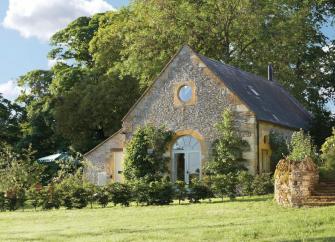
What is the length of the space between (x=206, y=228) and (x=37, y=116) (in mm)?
38296

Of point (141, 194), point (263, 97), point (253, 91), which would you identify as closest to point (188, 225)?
point (141, 194)

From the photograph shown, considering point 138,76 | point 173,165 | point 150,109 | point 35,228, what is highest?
point 138,76

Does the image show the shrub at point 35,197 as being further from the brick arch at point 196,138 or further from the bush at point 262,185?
the bush at point 262,185

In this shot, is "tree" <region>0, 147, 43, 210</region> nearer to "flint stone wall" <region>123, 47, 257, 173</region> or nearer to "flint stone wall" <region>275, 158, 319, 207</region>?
"flint stone wall" <region>123, 47, 257, 173</region>

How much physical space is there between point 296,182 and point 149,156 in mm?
11906

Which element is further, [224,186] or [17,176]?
[17,176]

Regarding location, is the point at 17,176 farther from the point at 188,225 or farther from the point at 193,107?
the point at 188,225

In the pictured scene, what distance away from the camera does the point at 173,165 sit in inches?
1123

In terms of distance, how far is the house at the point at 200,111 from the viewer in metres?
26.7

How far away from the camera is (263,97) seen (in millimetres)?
30391

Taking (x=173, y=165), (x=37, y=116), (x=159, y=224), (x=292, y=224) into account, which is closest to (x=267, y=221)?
(x=292, y=224)

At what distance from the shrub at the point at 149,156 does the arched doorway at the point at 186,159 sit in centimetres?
49

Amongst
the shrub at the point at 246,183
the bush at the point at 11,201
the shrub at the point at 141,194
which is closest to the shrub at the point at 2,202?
the bush at the point at 11,201

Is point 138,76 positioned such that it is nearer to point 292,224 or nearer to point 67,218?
point 67,218
